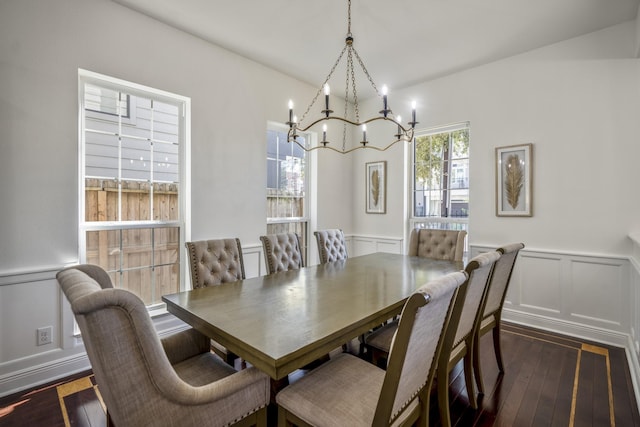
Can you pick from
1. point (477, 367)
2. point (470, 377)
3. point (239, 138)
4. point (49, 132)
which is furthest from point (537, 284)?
point (49, 132)

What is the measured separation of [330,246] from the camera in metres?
3.21

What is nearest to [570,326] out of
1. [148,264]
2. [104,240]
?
[148,264]

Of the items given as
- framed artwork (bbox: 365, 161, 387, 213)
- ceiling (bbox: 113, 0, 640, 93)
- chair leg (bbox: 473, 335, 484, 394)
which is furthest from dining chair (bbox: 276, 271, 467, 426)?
framed artwork (bbox: 365, 161, 387, 213)

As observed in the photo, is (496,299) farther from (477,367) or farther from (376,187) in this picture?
(376,187)

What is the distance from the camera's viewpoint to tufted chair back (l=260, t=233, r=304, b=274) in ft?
8.80

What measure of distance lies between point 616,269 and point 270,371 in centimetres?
341

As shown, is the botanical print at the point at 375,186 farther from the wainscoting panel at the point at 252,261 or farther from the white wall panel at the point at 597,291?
the white wall panel at the point at 597,291

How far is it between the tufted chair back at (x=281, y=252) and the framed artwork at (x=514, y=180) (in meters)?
2.38

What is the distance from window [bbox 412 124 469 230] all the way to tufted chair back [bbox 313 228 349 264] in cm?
156

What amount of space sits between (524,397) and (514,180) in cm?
223

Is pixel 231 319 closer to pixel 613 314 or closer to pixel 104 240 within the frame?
pixel 104 240

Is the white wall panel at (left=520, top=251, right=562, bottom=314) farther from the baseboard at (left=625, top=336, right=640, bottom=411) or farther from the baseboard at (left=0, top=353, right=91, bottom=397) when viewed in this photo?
the baseboard at (left=0, top=353, right=91, bottom=397)

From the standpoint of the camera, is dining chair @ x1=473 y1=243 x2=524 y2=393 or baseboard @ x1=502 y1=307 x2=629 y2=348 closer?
dining chair @ x1=473 y1=243 x2=524 y2=393

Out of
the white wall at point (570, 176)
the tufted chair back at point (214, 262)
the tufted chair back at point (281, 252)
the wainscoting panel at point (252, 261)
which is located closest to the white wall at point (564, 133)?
the white wall at point (570, 176)
